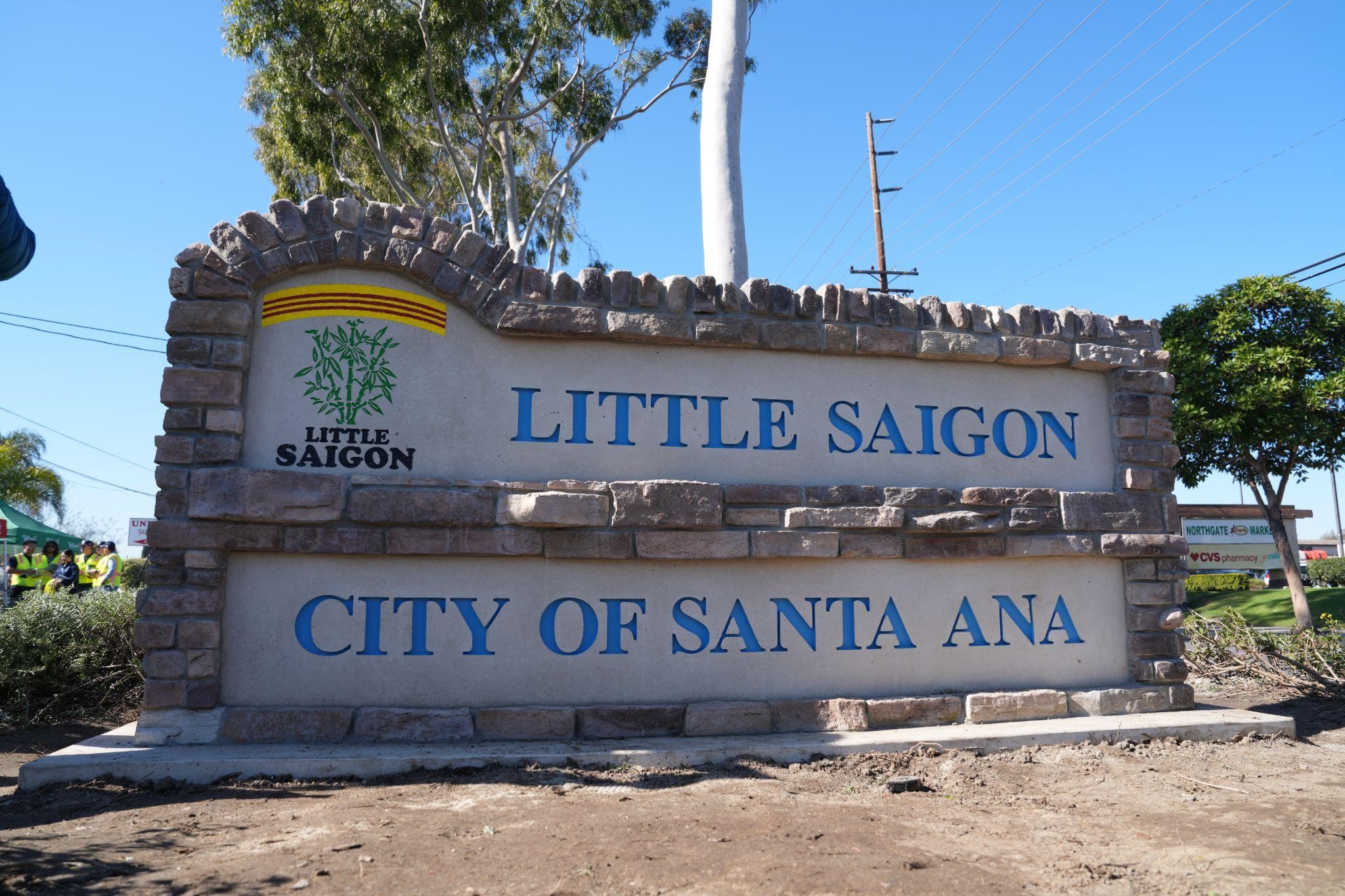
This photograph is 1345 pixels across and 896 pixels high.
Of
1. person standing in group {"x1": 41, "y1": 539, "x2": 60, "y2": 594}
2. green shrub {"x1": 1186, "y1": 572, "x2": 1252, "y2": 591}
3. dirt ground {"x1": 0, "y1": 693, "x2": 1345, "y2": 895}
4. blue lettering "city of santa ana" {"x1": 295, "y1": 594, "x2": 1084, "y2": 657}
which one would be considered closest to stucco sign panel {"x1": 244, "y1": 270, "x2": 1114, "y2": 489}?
blue lettering "city of santa ana" {"x1": 295, "y1": 594, "x2": 1084, "y2": 657}

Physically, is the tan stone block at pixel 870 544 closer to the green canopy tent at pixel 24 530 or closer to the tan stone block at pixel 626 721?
the tan stone block at pixel 626 721

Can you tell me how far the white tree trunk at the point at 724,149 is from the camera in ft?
28.8

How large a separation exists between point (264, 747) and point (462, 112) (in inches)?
525

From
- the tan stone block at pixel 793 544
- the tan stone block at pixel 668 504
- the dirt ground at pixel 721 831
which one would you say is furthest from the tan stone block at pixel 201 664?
the tan stone block at pixel 793 544

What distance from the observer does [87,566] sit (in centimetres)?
1288

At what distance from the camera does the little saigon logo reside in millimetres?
5238

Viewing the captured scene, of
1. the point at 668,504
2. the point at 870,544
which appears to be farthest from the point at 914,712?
the point at 668,504

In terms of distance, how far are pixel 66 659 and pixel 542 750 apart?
5.17m

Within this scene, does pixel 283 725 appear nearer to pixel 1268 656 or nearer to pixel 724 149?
pixel 724 149

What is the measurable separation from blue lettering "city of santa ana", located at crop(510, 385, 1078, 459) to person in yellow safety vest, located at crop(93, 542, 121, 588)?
31.8 ft

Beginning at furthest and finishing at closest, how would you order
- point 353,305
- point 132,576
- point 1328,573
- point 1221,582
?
point 1328,573
point 1221,582
point 132,576
point 353,305

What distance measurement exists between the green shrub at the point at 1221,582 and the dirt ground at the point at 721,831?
71.7ft

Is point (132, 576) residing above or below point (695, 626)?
above

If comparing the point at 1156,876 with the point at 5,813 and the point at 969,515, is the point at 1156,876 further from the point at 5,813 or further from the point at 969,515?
the point at 5,813
